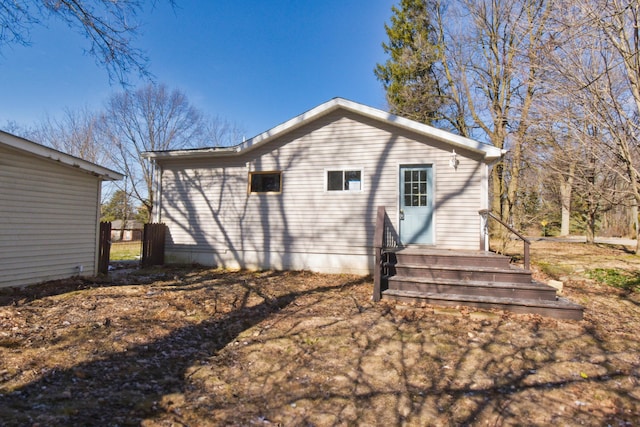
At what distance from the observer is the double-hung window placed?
26.4 ft

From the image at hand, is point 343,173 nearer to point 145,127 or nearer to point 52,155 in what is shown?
point 52,155

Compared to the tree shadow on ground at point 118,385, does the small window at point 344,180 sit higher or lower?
higher

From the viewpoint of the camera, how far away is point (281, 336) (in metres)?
4.01

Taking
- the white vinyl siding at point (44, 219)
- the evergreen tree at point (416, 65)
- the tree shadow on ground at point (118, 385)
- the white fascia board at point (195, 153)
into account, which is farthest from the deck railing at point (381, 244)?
the evergreen tree at point (416, 65)

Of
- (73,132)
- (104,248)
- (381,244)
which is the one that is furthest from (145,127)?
(381,244)

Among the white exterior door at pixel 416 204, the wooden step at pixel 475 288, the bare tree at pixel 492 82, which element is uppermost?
the bare tree at pixel 492 82

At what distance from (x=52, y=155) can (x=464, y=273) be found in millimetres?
8030

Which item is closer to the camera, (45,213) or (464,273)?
(464,273)

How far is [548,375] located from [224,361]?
127 inches

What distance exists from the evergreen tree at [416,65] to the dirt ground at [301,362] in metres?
12.0

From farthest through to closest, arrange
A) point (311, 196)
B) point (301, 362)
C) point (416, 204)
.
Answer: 1. point (311, 196)
2. point (416, 204)
3. point (301, 362)

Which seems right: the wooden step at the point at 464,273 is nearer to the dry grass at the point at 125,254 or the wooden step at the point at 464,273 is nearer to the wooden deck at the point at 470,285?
the wooden deck at the point at 470,285

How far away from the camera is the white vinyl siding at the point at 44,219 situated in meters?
5.75

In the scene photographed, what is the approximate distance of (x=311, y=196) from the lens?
8.27m
